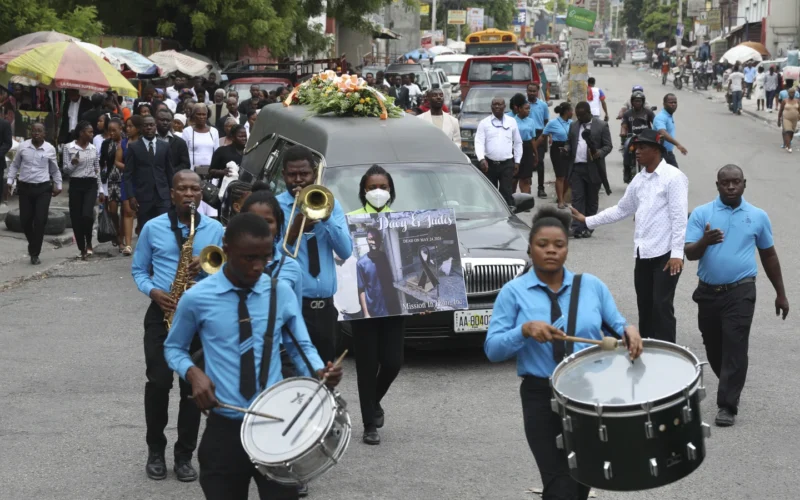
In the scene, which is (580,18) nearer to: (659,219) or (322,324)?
(659,219)

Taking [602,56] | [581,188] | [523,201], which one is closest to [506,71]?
[581,188]

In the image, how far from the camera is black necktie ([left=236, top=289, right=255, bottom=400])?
15.7 ft

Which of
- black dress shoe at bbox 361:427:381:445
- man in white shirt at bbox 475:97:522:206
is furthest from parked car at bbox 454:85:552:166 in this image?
black dress shoe at bbox 361:427:381:445

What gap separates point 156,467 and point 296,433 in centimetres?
283

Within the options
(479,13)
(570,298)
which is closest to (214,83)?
(570,298)

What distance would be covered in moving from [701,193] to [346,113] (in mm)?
11164

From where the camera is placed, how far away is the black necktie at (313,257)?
7012 mm

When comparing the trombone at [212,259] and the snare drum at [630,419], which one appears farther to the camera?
the trombone at [212,259]

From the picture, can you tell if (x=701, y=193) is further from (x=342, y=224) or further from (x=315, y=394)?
(x=315, y=394)

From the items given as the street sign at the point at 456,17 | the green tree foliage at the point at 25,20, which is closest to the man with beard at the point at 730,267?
the green tree foliage at the point at 25,20

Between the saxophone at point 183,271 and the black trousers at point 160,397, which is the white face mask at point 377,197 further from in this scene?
the black trousers at point 160,397

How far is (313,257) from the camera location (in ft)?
23.1

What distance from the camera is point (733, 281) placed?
26.1 ft

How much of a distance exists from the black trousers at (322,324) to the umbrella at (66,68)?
38.9 ft
